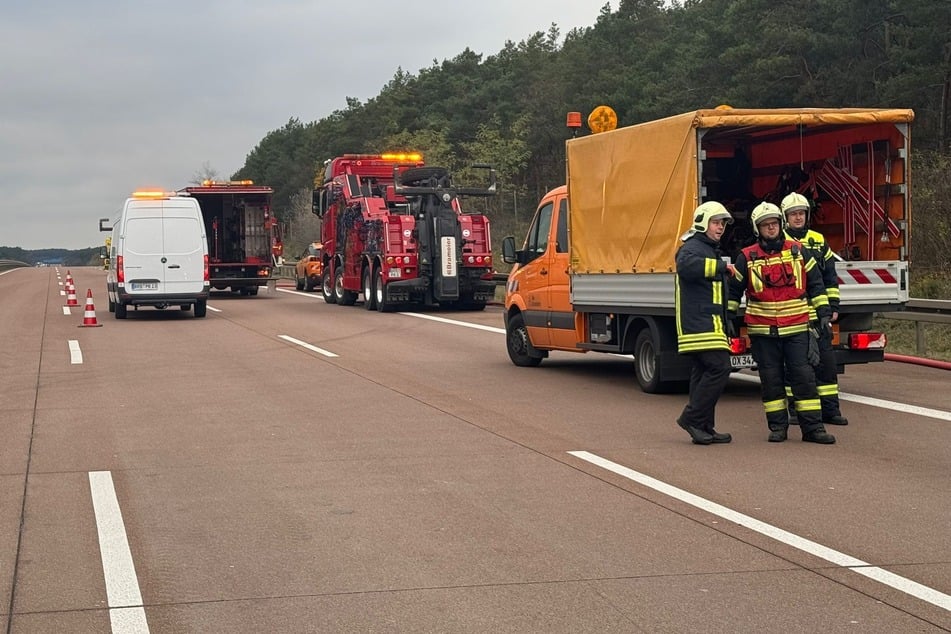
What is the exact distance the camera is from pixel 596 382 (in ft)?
46.3

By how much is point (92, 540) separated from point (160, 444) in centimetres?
334

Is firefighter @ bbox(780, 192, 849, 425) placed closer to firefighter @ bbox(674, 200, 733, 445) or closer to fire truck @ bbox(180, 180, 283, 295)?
firefighter @ bbox(674, 200, 733, 445)

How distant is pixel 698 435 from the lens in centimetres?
954

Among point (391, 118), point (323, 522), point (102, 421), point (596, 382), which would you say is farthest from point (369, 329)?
point (391, 118)

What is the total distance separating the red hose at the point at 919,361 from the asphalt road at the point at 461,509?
373mm

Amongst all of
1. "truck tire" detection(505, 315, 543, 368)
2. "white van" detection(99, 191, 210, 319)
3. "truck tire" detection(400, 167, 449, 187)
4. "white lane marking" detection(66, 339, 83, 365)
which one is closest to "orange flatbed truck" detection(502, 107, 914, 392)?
"truck tire" detection(505, 315, 543, 368)

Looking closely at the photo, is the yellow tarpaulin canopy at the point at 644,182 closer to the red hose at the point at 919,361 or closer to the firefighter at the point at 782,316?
the firefighter at the point at 782,316

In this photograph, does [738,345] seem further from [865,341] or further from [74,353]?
[74,353]

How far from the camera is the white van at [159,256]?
25.3 meters

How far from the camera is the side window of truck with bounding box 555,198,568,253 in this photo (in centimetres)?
1462

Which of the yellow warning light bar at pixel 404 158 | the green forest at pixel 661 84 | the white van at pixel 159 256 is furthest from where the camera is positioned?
the green forest at pixel 661 84

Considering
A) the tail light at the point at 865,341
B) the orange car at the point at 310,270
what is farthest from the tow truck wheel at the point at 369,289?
the tail light at the point at 865,341

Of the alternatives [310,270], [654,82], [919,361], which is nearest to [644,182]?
[919,361]

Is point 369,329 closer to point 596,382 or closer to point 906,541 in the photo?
point 596,382
